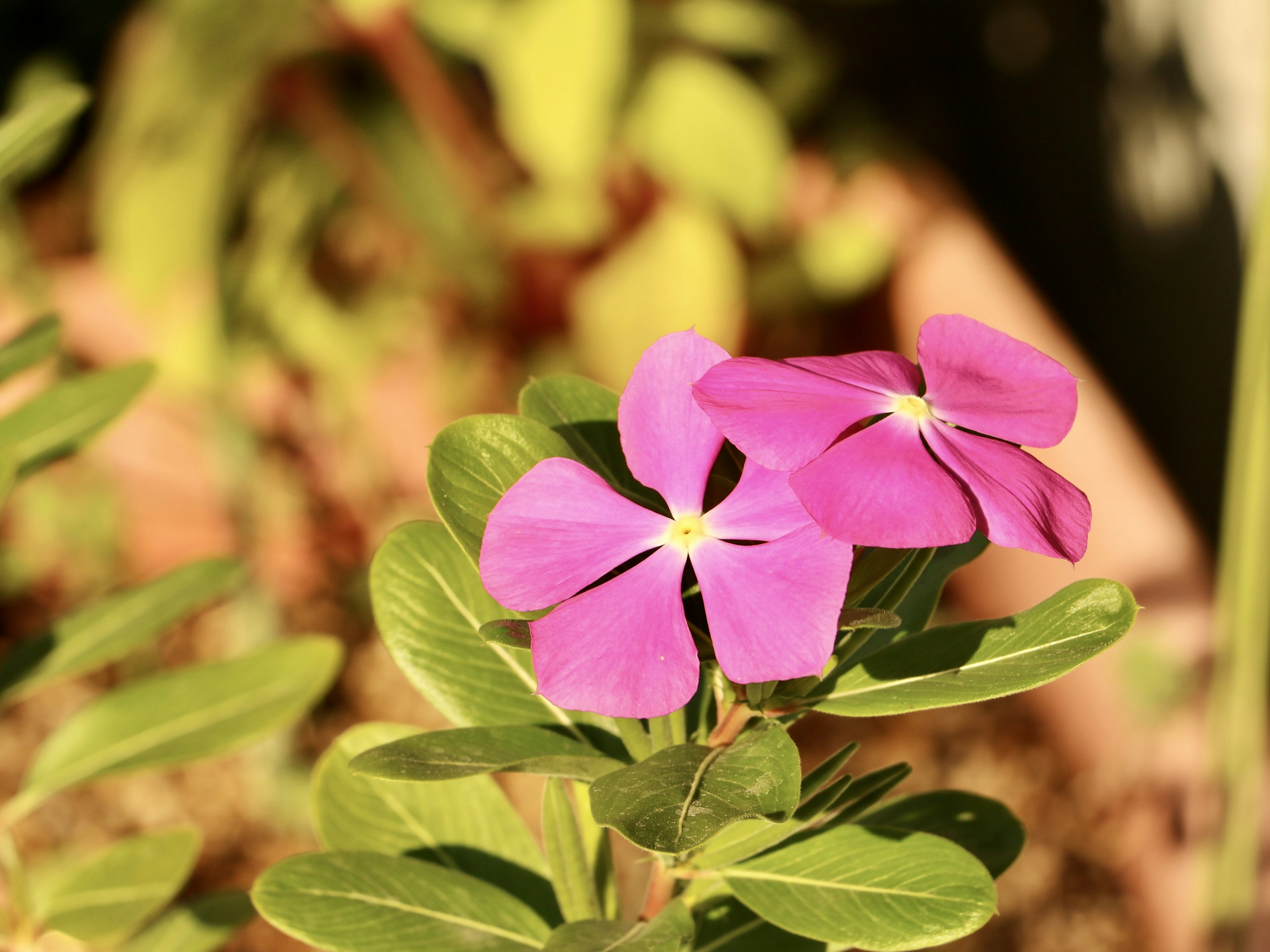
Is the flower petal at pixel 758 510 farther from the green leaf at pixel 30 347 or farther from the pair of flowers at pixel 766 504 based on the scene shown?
the green leaf at pixel 30 347

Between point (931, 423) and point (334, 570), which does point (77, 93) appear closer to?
point (931, 423)

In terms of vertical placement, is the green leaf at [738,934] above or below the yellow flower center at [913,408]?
below

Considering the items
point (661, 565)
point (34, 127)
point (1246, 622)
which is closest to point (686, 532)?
point (661, 565)

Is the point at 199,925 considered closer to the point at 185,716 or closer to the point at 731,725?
the point at 185,716

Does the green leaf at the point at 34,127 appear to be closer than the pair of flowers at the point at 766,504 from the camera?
No

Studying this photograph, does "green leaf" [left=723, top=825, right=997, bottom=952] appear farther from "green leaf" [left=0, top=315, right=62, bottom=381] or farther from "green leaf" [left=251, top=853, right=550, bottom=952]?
"green leaf" [left=0, top=315, right=62, bottom=381]

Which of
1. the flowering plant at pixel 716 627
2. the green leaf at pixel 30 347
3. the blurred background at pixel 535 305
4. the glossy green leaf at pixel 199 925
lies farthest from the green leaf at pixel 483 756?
the blurred background at pixel 535 305
